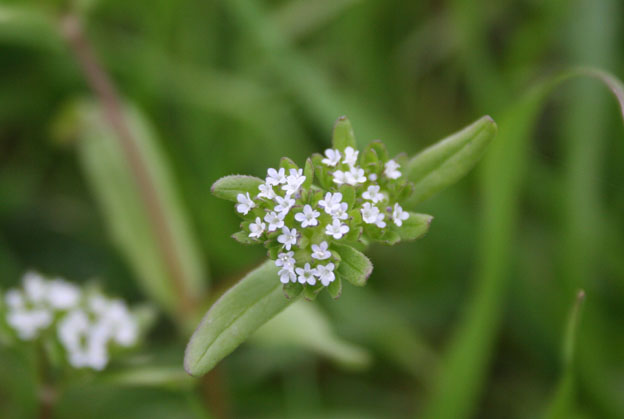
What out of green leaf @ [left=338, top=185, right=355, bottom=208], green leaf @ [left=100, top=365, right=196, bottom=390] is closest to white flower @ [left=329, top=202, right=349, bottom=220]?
green leaf @ [left=338, top=185, right=355, bottom=208]

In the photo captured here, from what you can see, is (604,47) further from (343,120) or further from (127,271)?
(127,271)

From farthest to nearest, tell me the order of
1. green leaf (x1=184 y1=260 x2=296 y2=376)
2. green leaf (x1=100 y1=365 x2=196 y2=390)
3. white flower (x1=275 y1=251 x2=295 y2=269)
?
green leaf (x1=100 y1=365 x2=196 y2=390)
green leaf (x1=184 y1=260 x2=296 y2=376)
white flower (x1=275 y1=251 x2=295 y2=269)

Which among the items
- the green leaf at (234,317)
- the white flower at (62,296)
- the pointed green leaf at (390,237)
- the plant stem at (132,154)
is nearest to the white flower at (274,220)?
the green leaf at (234,317)

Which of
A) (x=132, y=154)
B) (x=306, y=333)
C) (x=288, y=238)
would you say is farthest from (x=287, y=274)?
(x=132, y=154)

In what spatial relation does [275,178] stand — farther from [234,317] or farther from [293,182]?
[234,317]

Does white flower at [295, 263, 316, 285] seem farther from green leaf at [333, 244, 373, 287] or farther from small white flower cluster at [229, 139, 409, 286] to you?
green leaf at [333, 244, 373, 287]

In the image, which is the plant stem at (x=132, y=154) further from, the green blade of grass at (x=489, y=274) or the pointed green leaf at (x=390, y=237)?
the pointed green leaf at (x=390, y=237)

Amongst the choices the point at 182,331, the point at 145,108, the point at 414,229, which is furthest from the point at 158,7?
the point at 414,229
